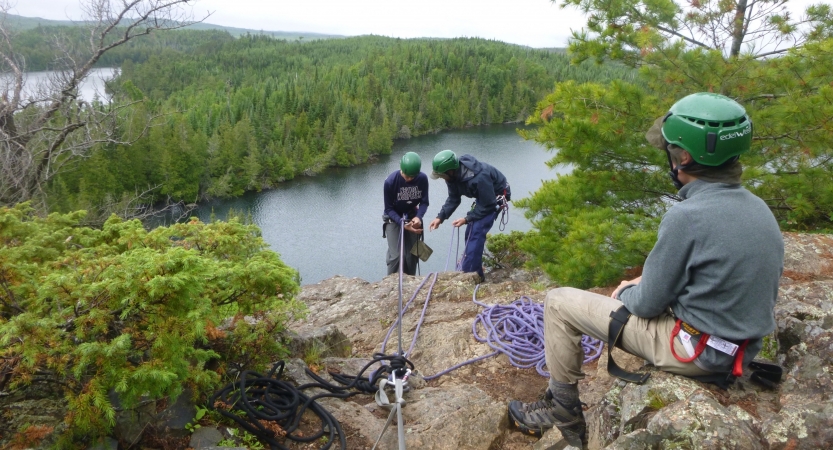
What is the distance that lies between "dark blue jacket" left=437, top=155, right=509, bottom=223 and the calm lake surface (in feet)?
28.4

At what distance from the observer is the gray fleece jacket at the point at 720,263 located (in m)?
2.14

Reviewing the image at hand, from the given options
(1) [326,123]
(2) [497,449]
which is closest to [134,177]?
(1) [326,123]

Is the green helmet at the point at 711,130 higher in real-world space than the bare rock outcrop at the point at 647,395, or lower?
higher

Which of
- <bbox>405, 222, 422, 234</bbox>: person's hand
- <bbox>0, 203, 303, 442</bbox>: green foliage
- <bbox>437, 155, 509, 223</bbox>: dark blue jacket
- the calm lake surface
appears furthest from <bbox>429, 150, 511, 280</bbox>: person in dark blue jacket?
the calm lake surface

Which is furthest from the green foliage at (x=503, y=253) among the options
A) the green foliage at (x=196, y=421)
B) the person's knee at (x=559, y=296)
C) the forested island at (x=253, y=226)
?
the green foliage at (x=196, y=421)

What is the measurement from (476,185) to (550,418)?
3.70m

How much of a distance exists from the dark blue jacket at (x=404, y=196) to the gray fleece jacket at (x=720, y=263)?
462cm

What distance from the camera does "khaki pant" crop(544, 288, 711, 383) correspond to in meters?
2.53

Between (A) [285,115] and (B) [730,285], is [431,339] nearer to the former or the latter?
(B) [730,285]

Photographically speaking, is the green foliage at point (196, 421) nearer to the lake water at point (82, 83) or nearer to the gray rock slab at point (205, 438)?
the gray rock slab at point (205, 438)

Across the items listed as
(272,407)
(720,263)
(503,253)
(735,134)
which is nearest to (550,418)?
(720,263)

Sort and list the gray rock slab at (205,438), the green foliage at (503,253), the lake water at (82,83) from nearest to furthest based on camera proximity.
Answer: the gray rock slab at (205,438)
the lake water at (82,83)
the green foliage at (503,253)

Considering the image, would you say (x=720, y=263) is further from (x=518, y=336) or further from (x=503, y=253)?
(x=503, y=253)

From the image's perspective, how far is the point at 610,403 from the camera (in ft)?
8.65
